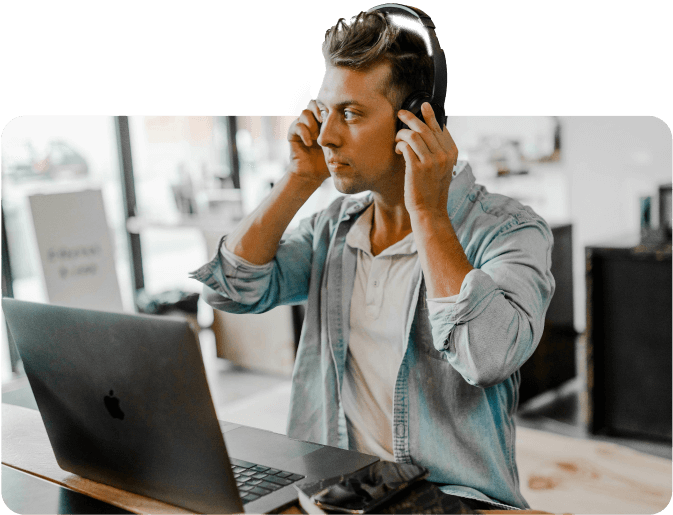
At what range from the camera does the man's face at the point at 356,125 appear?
1.23m

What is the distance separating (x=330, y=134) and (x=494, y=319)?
47cm

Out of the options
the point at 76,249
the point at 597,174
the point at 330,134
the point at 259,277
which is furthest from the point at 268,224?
→ the point at 597,174

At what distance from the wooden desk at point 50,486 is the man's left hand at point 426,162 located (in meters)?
0.49

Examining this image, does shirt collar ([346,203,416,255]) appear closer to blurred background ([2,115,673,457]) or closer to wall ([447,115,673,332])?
blurred background ([2,115,673,457])

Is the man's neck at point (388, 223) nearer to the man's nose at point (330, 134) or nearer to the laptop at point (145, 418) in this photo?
the man's nose at point (330, 134)

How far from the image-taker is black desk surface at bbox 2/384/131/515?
933 mm

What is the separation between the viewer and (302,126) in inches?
54.4

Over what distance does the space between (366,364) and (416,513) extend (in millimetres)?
560

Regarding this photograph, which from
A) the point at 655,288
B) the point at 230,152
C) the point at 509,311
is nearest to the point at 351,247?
the point at 509,311

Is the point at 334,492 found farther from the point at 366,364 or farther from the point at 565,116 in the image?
the point at 565,116

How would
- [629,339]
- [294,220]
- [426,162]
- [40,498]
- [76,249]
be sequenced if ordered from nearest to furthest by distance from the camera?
[40,498], [426,162], [76,249], [629,339], [294,220]

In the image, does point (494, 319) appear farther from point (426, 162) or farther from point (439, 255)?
point (426, 162)

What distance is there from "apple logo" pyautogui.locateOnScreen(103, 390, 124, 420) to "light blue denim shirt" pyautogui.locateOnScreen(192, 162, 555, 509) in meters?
0.48

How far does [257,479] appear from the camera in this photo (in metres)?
0.95
